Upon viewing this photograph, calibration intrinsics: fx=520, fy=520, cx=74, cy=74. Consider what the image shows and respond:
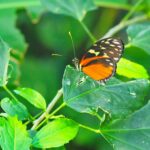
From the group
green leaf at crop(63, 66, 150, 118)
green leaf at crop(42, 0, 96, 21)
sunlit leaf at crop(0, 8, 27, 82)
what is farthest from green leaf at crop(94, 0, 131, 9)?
green leaf at crop(63, 66, 150, 118)

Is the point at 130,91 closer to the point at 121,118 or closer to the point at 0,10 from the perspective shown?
the point at 121,118

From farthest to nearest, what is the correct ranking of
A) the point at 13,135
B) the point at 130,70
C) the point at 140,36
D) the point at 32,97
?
the point at 140,36 < the point at 130,70 < the point at 32,97 < the point at 13,135

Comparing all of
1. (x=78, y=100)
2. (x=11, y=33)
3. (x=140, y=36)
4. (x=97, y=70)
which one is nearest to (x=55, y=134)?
(x=78, y=100)

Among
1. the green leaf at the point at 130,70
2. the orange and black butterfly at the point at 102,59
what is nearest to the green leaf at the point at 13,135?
the orange and black butterfly at the point at 102,59

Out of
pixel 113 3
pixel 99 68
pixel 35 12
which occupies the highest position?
pixel 99 68

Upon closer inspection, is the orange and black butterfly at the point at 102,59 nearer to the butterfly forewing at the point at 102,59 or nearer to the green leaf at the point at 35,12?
the butterfly forewing at the point at 102,59

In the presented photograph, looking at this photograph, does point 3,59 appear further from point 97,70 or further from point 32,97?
point 97,70

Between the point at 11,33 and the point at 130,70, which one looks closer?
the point at 130,70
